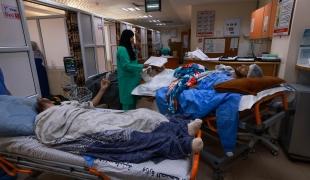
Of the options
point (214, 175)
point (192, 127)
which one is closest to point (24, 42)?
point (192, 127)

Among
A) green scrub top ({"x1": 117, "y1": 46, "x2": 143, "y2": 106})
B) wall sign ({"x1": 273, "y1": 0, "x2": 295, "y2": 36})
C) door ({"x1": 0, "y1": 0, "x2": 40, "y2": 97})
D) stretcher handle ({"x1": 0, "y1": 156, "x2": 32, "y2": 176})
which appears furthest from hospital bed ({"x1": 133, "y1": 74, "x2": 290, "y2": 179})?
door ({"x1": 0, "y1": 0, "x2": 40, "y2": 97})

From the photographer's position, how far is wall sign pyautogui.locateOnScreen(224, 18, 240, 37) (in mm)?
4453

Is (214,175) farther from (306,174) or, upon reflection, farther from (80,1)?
(80,1)

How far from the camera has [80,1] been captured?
178 inches

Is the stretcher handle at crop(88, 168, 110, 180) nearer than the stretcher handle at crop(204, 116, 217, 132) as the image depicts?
Yes

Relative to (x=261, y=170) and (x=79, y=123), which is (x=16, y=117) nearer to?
(x=79, y=123)

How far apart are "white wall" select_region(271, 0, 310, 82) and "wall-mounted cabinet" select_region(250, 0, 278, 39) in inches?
12.8

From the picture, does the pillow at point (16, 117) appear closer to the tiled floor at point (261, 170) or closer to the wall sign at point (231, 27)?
the tiled floor at point (261, 170)

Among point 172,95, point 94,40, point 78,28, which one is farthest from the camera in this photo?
point 94,40

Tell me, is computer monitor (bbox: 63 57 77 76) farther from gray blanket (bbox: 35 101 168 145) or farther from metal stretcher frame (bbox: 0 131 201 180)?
metal stretcher frame (bbox: 0 131 201 180)

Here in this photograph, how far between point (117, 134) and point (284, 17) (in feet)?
7.53

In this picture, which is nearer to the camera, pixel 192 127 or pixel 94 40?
pixel 192 127

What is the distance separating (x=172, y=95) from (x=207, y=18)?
3554mm

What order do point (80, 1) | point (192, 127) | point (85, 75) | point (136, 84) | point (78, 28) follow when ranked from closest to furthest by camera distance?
1. point (192, 127)
2. point (136, 84)
3. point (78, 28)
4. point (85, 75)
5. point (80, 1)
